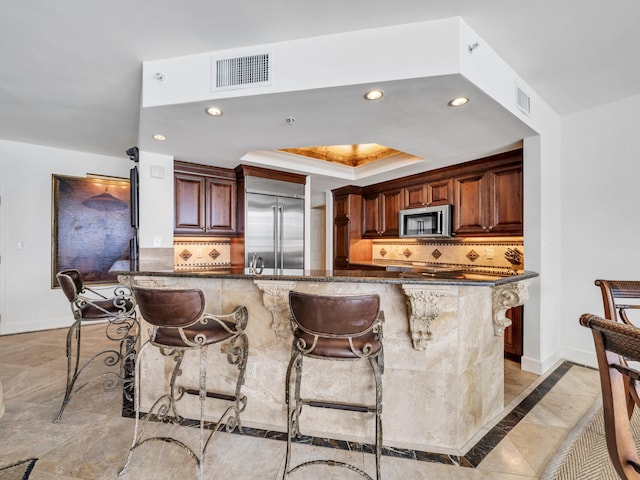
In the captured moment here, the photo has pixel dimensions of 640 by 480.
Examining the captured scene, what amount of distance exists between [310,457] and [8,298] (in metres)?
4.88

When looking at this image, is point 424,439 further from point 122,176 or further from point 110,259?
point 122,176

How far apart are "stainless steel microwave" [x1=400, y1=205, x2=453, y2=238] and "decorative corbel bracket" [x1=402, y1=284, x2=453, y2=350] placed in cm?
223

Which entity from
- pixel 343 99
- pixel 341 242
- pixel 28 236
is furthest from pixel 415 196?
pixel 28 236

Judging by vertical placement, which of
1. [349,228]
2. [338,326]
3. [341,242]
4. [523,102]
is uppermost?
[523,102]

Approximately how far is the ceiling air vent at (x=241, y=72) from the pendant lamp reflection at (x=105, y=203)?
3.74 meters

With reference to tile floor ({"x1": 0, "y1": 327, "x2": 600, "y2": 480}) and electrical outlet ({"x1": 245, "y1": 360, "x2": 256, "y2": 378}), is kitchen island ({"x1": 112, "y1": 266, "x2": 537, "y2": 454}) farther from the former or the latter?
tile floor ({"x1": 0, "y1": 327, "x2": 600, "y2": 480})

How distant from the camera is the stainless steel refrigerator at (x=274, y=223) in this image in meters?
3.95

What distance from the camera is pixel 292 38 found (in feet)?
6.18

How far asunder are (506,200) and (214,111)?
3.09 metres

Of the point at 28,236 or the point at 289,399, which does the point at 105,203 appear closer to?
the point at 28,236

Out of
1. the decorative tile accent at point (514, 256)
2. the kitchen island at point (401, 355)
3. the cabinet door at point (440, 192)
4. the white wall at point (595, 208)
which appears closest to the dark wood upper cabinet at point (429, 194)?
the cabinet door at point (440, 192)

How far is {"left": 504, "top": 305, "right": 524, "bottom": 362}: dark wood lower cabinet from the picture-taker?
3.07 m

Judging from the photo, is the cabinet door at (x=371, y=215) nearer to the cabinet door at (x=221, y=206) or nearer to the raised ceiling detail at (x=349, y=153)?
the raised ceiling detail at (x=349, y=153)

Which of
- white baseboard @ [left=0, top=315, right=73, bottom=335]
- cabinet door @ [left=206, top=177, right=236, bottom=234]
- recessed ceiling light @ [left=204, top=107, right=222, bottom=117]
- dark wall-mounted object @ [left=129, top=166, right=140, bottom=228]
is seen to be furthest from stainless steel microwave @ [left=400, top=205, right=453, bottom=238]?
white baseboard @ [left=0, top=315, right=73, bottom=335]
